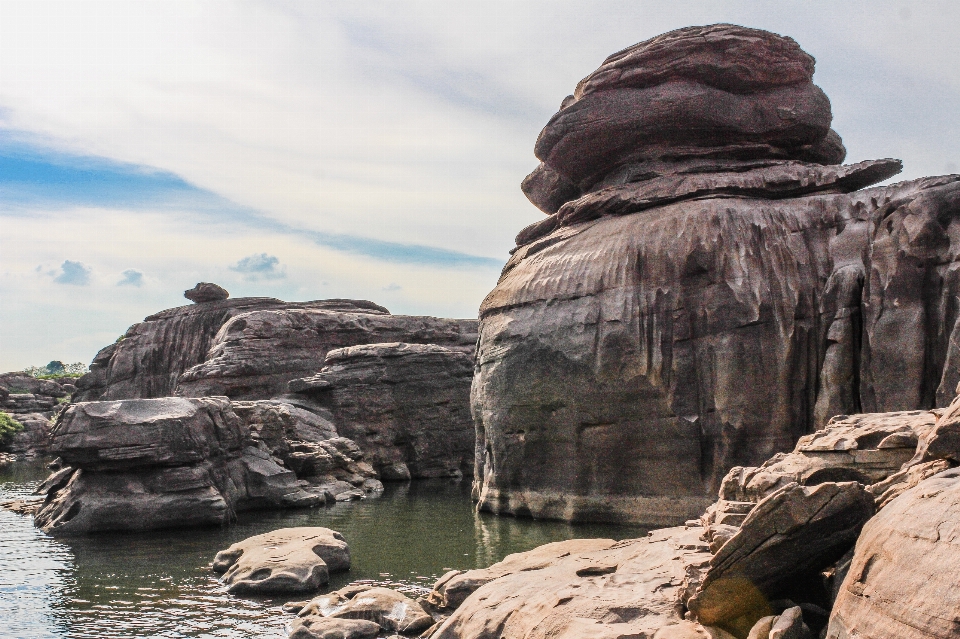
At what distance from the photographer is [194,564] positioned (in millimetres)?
18922

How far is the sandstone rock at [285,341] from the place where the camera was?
144ft

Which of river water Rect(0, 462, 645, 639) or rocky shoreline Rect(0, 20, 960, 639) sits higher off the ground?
rocky shoreline Rect(0, 20, 960, 639)

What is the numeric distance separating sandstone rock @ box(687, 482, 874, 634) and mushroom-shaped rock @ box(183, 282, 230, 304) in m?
59.9

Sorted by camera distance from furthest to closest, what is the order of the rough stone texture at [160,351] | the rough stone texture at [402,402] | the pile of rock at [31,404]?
the rough stone texture at [160,351] → the pile of rock at [31,404] → the rough stone texture at [402,402]

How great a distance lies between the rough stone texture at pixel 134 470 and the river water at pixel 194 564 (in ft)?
2.20

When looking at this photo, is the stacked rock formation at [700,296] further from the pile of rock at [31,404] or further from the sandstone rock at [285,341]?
the pile of rock at [31,404]

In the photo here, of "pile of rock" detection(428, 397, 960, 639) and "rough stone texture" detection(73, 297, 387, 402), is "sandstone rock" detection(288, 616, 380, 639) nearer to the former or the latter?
"pile of rock" detection(428, 397, 960, 639)

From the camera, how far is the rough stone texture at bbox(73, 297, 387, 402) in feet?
205

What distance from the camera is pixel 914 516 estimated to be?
726 cm

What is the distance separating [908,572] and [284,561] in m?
12.5

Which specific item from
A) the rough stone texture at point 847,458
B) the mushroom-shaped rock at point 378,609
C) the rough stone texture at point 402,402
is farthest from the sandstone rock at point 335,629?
the rough stone texture at point 402,402

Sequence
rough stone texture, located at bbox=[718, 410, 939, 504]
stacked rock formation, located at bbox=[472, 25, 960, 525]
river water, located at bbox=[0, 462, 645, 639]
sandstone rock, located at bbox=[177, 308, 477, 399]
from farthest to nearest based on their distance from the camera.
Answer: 1. sandstone rock, located at bbox=[177, 308, 477, 399]
2. stacked rock formation, located at bbox=[472, 25, 960, 525]
3. river water, located at bbox=[0, 462, 645, 639]
4. rough stone texture, located at bbox=[718, 410, 939, 504]

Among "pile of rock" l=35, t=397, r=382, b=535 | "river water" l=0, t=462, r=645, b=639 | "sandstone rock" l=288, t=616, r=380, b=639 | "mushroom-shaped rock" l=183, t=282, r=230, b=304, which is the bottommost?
"river water" l=0, t=462, r=645, b=639

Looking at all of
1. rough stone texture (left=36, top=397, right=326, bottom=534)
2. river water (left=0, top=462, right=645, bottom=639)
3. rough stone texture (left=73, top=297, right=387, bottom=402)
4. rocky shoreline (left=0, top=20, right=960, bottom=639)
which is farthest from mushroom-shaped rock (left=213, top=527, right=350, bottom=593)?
rough stone texture (left=73, top=297, right=387, bottom=402)
